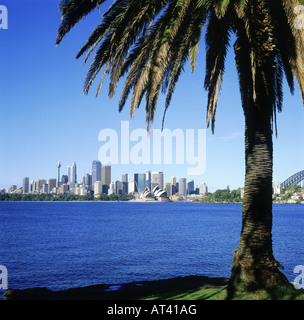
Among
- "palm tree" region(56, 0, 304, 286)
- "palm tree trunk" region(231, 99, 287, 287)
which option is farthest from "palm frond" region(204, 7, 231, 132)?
"palm tree trunk" region(231, 99, 287, 287)

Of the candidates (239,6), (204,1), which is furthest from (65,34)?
(239,6)

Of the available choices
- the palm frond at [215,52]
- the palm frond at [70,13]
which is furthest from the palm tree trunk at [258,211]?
the palm frond at [70,13]

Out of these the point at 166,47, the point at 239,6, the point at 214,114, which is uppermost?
the point at 239,6

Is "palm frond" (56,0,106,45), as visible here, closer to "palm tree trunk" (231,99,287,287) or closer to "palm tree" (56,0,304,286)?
"palm tree" (56,0,304,286)

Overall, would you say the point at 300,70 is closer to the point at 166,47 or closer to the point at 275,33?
the point at 275,33

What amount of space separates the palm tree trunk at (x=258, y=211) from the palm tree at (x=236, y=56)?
0.02 metres

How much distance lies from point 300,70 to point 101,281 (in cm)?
1821

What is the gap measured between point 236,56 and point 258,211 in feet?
14.0

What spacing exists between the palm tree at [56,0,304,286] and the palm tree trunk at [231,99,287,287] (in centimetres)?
2

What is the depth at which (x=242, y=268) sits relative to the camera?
9.20m

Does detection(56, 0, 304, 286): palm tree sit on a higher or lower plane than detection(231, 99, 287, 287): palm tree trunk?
higher

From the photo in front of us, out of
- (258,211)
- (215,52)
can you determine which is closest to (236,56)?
(215,52)

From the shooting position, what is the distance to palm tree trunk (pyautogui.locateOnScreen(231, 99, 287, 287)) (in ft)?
29.8

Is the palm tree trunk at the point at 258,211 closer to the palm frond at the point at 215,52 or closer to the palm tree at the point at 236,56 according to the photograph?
the palm tree at the point at 236,56
